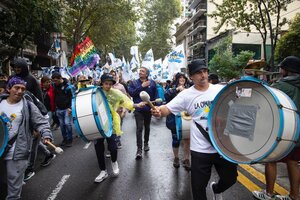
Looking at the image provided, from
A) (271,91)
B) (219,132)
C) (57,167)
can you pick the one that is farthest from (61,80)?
(271,91)

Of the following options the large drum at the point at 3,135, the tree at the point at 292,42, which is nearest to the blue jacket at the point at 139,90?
the large drum at the point at 3,135

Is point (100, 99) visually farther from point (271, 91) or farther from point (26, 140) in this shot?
point (271, 91)

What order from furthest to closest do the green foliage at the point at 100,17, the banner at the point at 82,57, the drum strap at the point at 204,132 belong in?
the green foliage at the point at 100,17
the banner at the point at 82,57
the drum strap at the point at 204,132

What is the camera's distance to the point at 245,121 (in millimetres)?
2820

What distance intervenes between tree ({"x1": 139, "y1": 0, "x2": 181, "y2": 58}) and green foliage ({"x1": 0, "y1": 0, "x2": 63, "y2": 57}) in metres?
46.0

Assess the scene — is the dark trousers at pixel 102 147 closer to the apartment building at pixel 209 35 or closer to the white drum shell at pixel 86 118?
the white drum shell at pixel 86 118

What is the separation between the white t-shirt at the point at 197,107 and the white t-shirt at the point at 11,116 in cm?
176

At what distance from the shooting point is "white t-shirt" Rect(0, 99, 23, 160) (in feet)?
11.6

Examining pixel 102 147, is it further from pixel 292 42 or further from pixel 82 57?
pixel 292 42

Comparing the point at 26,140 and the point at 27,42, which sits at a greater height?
the point at 27,42

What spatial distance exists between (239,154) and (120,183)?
103 inches

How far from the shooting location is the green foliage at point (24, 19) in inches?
388

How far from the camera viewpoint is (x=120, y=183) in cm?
494

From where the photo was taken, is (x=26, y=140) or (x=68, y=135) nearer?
(x=26, y=140)
